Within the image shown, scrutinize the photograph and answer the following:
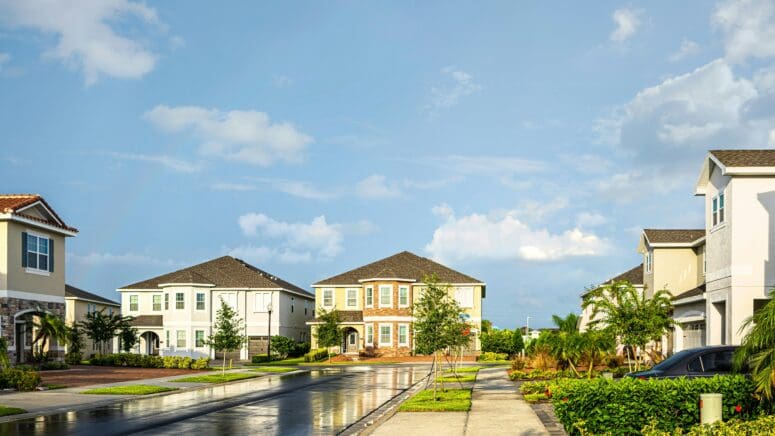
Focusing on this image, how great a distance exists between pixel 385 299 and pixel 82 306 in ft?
84.4

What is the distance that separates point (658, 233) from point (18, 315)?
31.9 m

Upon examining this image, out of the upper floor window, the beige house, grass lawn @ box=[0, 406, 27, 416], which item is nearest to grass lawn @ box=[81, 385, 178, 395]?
grass lawn @ box=[0, 406, 27, 416]

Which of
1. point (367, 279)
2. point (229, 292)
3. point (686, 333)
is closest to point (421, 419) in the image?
point (686, 333)

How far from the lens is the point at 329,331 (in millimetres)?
58281

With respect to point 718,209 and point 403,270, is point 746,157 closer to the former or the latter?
point 718,209

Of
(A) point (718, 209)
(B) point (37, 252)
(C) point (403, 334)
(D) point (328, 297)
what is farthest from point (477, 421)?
(D) point (328, 297)

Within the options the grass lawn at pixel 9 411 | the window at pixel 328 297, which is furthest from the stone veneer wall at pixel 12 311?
Answer: the window at pixel 328 297

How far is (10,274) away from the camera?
35000 millimetres

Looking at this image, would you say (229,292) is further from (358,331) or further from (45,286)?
(45,286)

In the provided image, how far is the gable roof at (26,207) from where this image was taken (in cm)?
3506

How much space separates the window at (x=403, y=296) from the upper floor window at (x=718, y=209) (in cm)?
3624

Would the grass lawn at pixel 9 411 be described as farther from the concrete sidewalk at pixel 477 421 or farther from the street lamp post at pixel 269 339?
the street lamp post at pixel 269 339

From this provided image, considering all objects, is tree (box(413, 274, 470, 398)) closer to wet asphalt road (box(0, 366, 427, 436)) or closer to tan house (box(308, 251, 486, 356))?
wet asphalt road (box(0, 366, 427, 436))

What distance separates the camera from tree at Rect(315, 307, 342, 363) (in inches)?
2290
